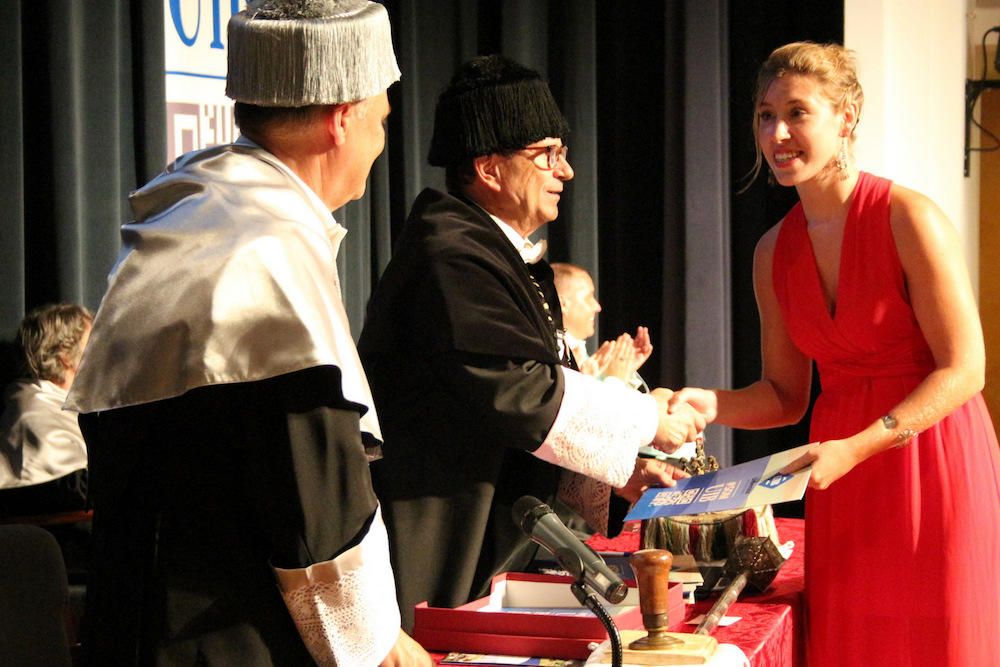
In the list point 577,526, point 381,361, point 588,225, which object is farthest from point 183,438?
point 588,225

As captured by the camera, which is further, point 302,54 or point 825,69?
point 825,69

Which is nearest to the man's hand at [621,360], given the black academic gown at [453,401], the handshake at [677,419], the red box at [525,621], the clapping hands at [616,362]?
the clapping hands at [616,362]

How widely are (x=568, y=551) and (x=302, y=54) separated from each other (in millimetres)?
678

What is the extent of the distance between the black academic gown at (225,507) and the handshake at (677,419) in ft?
2.78

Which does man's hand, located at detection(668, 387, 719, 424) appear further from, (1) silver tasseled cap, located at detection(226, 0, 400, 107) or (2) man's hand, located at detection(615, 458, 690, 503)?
(1) silver tasseled cap, located at detection(226, 0, 400, 107)

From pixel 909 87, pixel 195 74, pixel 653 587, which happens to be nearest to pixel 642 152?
pixel 909 87

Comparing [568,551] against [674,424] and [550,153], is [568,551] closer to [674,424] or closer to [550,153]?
[674,424]

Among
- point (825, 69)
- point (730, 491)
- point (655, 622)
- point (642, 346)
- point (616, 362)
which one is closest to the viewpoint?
point (655, 622)

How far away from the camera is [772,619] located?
2.06 metres

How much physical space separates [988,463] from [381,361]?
1.16 metres

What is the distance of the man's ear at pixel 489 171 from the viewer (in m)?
2.16

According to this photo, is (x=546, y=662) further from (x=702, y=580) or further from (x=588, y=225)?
(x=588, y=225)

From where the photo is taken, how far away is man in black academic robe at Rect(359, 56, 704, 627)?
1.91m

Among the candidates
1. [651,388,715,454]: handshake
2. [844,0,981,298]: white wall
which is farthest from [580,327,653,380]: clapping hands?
[844,0,981,298]: white wall
